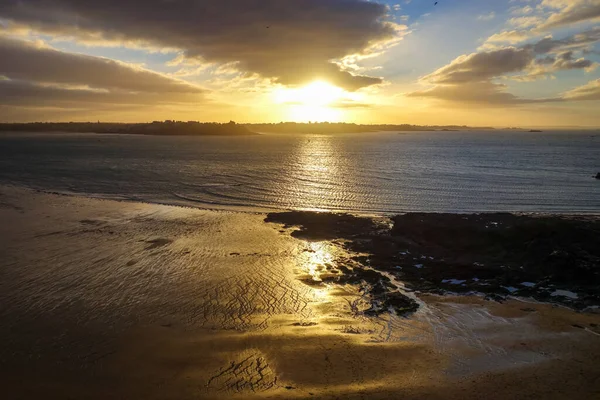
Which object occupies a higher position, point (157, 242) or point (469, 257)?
point (469, 257)

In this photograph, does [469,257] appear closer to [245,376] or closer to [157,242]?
[245,376]

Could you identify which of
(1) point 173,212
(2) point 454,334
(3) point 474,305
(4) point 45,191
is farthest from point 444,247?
(4) point 45,191

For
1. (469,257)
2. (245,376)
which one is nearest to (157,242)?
(245,376)

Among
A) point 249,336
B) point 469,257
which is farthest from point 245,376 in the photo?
point 469,257

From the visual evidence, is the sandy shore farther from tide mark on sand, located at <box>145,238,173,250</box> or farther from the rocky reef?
tide mark on sand, located at <box>145,238,173,250</box>

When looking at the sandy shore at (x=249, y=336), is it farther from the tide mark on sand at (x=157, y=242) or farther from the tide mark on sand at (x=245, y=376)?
the tide mark on sand at (x=157, y=242)

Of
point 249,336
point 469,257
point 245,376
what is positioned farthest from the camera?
point 469,257

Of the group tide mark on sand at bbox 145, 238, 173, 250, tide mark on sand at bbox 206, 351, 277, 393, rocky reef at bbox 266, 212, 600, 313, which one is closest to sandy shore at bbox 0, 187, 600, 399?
tide mark on sand at bbox 206, 351, 277, 393

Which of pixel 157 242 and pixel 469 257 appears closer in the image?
pixel 469 257

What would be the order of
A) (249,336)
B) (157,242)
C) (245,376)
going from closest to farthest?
(245,376) < (249,336) < (157,242)
